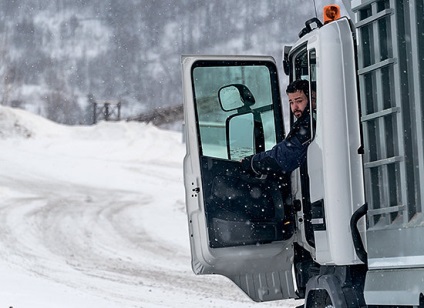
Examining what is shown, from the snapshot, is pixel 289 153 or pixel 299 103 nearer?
pixel 289 153

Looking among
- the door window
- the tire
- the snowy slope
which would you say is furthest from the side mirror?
the snowy slope

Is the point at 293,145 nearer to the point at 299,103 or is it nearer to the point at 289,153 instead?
the point at 289,153

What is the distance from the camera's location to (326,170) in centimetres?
444

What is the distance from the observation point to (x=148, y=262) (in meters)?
13.2

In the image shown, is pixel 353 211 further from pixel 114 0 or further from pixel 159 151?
pixel 114 0

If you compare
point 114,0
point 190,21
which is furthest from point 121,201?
point 114,0

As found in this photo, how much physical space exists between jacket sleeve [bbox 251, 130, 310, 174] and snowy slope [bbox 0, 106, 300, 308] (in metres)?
4.16

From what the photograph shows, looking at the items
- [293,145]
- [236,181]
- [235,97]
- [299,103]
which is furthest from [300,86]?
[236,181]

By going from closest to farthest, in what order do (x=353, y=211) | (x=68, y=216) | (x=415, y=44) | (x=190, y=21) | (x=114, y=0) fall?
1. (x=415, y=44)
2. (x=353, y=211)
3. (x=68, y=216)
4. (x=190, y=21)
5. (x=114, y=0)

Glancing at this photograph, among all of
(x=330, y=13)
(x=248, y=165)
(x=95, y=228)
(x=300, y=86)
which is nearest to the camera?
(x=330, y=13)

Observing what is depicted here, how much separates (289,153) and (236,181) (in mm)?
767

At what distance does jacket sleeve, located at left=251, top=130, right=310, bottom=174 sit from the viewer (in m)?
5.10

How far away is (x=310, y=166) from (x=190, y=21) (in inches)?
3368

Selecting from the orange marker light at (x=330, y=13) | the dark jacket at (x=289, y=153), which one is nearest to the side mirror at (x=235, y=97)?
the dark jacket at (x=289, y=153)
